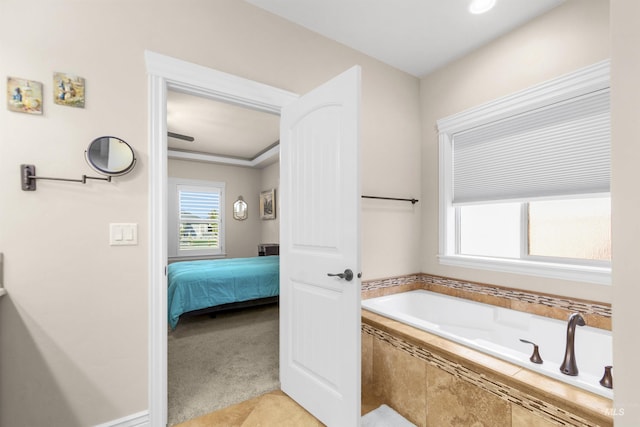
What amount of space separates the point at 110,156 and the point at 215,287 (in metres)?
2.38

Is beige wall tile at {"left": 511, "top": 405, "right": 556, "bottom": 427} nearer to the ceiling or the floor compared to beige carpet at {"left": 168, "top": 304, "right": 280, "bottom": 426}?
nearer to the ceiling

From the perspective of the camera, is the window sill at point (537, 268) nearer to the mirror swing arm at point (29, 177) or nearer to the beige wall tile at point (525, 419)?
the beige wall tile at point (525, 419)

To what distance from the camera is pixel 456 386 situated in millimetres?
1516

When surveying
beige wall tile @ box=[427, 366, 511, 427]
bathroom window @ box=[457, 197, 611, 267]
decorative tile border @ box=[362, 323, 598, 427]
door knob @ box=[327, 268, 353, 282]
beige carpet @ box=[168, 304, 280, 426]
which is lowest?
beige carpet @ box=[168, 304, 280, 426]

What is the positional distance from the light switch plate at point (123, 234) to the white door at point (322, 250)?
901 mm

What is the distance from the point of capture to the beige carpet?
1978mm

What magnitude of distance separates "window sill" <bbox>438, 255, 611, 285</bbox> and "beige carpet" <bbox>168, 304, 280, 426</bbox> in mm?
1868

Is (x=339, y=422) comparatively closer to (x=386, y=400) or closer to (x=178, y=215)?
(x=386, y=400)

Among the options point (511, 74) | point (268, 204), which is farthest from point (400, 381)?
point (268, 204)

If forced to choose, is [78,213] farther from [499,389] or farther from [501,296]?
[501,296]

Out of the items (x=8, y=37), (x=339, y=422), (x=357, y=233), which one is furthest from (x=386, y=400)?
(x=8, y=37)

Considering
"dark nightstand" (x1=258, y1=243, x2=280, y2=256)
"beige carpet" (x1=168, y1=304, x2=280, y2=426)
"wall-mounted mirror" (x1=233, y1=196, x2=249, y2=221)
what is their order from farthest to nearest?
"wall-mounted mirror" (x1=233, y1=196, x2=249, y2=221) < "dark nightstand" (x1=258, y1=243, x2=280, y2=256) < "beige carpet" (x1=168, y1=304, x2=280, y2=426)

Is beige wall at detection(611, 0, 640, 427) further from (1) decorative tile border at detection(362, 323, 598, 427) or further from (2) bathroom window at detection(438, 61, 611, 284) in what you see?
(2) bathroom window at detection(438, 61, 611, 284)

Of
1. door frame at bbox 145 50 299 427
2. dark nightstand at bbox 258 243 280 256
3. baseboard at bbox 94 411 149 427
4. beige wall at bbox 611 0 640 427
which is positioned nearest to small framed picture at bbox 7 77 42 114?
door frame at bbox 145 50 299 427
